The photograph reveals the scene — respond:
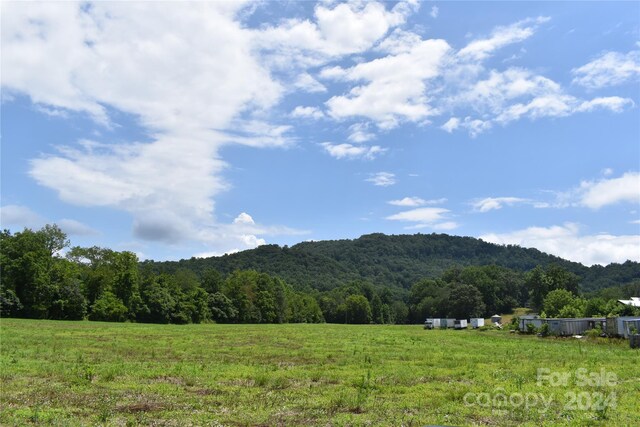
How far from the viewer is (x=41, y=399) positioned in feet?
51.2

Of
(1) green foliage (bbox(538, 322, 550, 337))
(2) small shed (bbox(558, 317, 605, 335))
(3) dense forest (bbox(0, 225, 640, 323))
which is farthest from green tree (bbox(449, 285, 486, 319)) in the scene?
(1) green foliage (bbox(538, 322, 550, 337))

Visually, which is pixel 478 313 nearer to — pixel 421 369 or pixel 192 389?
pixel 421 369

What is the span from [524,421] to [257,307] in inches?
4752

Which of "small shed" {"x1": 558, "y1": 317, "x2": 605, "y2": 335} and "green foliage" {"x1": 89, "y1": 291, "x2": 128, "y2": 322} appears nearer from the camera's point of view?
"small shed" {"x1": 558, "y1": 317, "x2": 605, "y2": 335}

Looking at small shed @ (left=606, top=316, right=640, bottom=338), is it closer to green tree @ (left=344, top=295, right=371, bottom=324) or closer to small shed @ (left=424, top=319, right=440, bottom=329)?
small shed @ (left=424, top=319, right=440, bottom=329)

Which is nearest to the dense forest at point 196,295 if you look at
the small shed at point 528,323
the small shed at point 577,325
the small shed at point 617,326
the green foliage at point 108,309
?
the green foliage at point 108,309

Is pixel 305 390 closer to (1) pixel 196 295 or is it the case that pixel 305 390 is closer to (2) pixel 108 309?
(2) pixel 108 309

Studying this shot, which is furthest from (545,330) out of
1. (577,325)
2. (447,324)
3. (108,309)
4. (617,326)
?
(108,309)

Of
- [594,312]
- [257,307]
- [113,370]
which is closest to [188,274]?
[257,307]

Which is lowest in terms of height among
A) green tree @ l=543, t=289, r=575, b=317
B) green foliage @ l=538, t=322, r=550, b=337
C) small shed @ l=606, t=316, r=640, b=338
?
green foliage @ l=538, t=322, r=550, b=337

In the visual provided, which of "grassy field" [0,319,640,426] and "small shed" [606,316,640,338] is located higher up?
"small shed" [606,316,640,338]

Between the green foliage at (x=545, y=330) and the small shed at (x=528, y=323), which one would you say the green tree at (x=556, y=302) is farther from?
the green foliage at (x=545, y=330)

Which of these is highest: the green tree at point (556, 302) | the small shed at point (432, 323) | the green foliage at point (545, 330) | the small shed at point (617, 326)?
the green tree at point (556, 302)

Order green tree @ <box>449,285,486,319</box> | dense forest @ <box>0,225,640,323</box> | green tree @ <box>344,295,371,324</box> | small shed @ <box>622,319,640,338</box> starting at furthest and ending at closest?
green tree @ <box>344,295,371,324</box> → green tree @ <box>449,285,486,319</box> → dense forest @ <box>0,225,640,323</box> → small shed @ <box>622,319,640,338</box>
